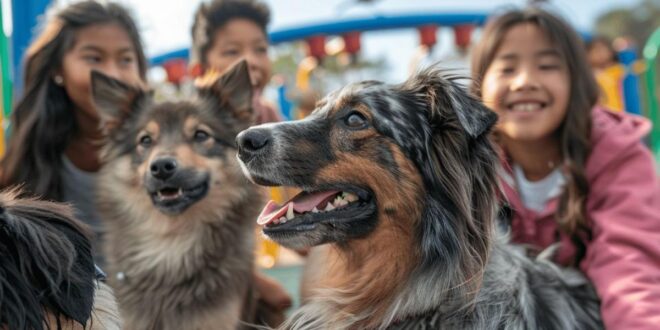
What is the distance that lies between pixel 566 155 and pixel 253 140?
1769 mm

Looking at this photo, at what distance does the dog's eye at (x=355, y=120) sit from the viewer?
2.52 m

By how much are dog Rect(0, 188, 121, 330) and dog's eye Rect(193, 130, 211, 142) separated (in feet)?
5.61

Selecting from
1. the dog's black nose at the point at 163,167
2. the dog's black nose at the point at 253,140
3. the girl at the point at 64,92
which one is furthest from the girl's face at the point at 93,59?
the dog's black nose at the point at 253,140

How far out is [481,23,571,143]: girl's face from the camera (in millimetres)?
3406

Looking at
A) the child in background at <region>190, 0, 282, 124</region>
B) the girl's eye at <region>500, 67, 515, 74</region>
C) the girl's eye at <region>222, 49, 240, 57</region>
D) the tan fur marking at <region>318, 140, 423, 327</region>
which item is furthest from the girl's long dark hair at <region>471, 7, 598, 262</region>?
the girl's eye at <region>222, 49, 240, 57</region>

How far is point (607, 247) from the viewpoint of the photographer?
9.71 ft

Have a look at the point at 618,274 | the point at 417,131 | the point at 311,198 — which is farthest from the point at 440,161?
the point at 618,274

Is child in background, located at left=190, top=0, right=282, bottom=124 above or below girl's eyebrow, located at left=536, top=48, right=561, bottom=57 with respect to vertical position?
below

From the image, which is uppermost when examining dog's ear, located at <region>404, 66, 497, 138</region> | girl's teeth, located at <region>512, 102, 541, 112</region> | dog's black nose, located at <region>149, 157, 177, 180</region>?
dog's ear, located at <region>404, 66, 497, 138</region>

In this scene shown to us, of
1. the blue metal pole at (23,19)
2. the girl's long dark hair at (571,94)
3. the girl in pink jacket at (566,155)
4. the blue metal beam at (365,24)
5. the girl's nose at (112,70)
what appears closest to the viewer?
the girl in pink jacket at (566,155)

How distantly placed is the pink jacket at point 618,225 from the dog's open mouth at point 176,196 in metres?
1.62

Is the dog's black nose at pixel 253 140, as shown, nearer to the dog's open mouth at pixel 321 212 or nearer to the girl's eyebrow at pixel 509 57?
the dog's open mouth at pixel 321 212

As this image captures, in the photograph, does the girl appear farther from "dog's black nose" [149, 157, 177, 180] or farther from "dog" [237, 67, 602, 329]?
"dog" [237, 67, 602, 329]

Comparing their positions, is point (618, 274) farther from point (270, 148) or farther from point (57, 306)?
point (57, 306)
